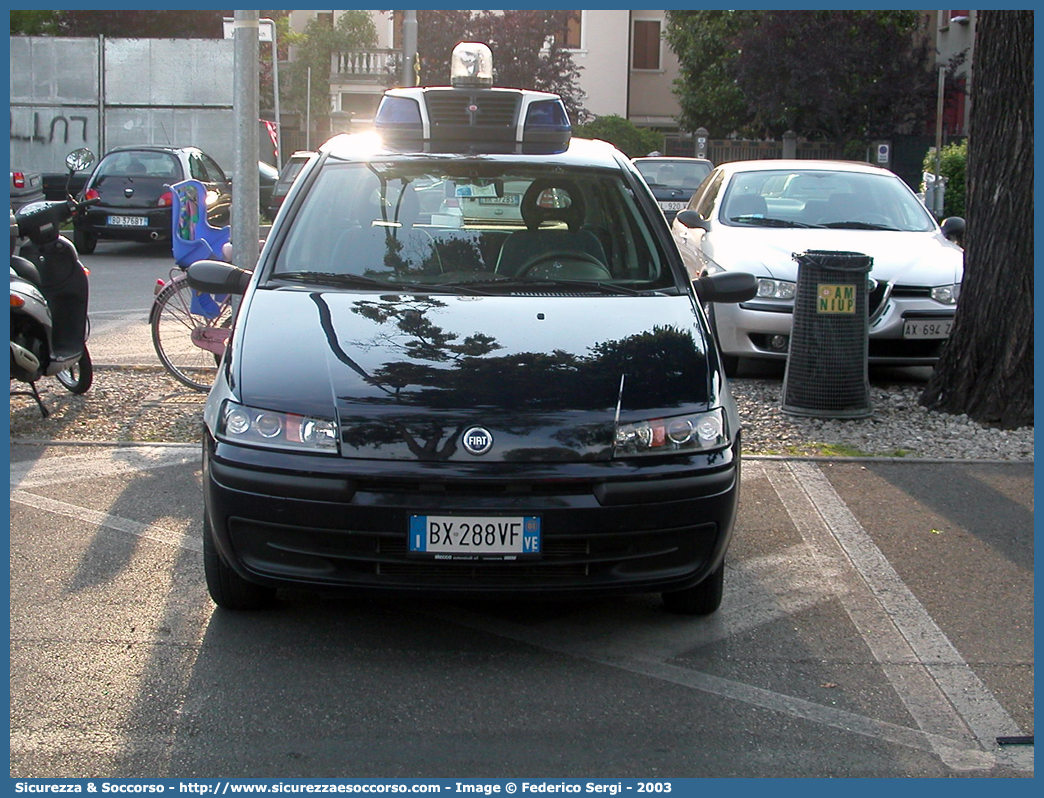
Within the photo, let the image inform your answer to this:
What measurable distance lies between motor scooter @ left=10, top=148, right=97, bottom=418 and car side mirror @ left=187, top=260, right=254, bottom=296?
2413 millimetres

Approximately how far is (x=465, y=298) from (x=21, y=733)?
83.6 inches

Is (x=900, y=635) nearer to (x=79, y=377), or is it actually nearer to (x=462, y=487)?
(x=462, y=487)

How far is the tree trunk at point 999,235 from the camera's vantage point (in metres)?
7.77

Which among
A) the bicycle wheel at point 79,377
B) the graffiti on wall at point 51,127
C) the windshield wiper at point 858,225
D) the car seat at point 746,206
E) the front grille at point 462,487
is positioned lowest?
the bicycle wheel at point 79,377

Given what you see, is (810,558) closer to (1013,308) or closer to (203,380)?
(1013,308)

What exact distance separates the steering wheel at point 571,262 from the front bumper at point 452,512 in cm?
130

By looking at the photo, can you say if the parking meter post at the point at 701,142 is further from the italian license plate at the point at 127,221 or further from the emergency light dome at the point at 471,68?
the emergency light dome at the point at 471,68

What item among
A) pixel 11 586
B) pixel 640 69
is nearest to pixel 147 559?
pixel 11 586

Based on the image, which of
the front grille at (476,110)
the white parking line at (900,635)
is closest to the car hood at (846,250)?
the white parking line at (900,635)

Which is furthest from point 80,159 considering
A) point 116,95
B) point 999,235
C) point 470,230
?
point 470,230

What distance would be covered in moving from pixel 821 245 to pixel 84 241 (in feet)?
42.9

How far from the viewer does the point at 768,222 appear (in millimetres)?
10148

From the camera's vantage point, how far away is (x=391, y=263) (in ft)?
→ 16.9

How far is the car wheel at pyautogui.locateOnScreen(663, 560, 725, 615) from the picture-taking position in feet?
14.9
